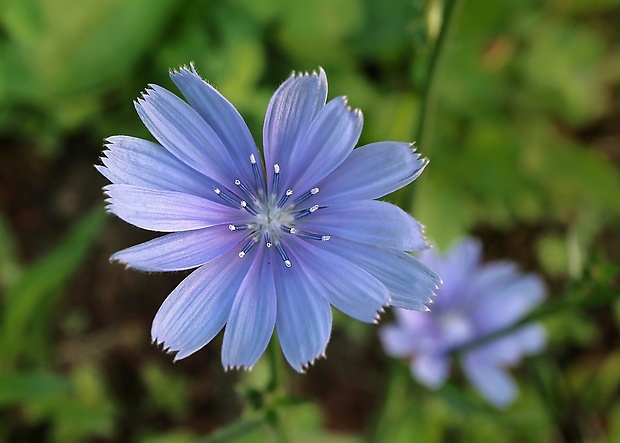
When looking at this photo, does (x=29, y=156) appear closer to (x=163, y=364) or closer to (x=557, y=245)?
(x=163, y=364)

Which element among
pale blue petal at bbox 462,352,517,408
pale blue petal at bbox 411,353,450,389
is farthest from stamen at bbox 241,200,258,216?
pale blue petal at bbox 462,352,517,408

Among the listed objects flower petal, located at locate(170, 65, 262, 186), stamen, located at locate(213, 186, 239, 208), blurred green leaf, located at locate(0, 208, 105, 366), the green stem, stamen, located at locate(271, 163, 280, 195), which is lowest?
stamen, located at locate(213, 186, 239, 208)

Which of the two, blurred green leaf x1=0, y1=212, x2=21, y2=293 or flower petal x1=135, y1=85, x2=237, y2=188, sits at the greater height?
blurred green leaf x1=0, y1=212, x2=21, y2=293

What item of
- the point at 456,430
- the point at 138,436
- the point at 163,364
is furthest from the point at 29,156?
the point at 456,430

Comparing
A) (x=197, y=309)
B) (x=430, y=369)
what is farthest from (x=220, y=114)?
(x=430, y=369)

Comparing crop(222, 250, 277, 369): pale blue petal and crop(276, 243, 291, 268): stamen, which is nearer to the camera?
crop(222, 250, 277, 369): pale blue petal

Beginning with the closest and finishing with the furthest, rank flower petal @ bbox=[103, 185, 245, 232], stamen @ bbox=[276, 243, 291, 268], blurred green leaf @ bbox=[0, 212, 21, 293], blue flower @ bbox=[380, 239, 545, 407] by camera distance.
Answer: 1. flower petal @ bbox=[103, 185, 245, 232]
2. stamen @ bbox=[276, 243, 291, 268]
3. blue flower @ bbox=[380, 239, 545, 407]
4. blurred green leaf @ bbox=[0, 212, 21, 293]

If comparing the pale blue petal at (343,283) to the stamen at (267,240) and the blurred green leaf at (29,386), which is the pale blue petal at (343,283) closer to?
the stamen at (267,240)

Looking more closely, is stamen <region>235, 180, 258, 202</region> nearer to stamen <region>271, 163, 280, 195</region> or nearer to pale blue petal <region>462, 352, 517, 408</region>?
stamen <region>271, 163, 280, 195</region>
